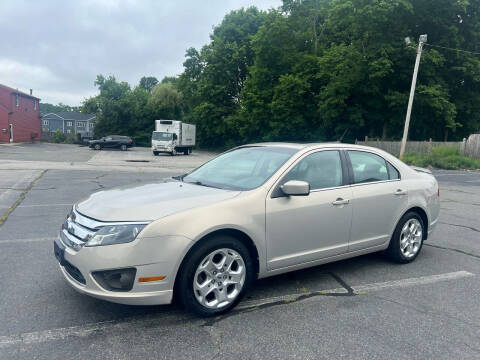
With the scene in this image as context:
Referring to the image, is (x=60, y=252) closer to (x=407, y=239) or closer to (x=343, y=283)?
(x=343, y=283)

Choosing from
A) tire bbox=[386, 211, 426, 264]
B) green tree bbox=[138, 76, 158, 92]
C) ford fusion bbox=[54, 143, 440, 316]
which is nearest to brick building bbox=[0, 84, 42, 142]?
ford fusion bbox=[54, 143, 440, 316]

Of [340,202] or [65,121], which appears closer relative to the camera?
[340,202]

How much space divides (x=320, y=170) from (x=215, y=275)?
1.68 m

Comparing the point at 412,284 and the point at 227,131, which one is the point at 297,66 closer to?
the point at 227,131

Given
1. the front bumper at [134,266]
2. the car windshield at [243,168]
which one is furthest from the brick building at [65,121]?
the front bumper at [134,266]

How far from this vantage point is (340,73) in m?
30.4

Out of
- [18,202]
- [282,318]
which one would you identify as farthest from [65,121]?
[282,318]

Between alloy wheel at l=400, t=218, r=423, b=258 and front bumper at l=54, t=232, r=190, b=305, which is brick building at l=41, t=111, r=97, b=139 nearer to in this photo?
alloy wheel at l=400, t=218, r=423, b=258

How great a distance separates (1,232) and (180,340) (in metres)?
4.49

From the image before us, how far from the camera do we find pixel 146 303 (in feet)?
9.95

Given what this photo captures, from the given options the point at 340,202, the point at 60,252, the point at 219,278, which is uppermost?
the point at 340,202

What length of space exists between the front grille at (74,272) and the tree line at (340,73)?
29079mm

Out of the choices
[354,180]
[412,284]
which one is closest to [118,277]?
[354,180]

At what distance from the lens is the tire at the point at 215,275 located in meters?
3.15
